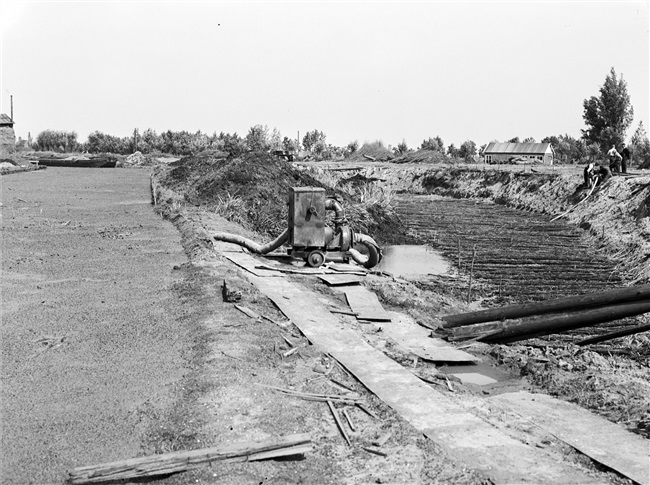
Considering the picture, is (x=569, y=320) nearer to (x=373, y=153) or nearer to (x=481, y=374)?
(x=481, y=374)

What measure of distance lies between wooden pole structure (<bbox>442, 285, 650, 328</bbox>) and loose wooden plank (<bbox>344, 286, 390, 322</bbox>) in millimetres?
A: 1286

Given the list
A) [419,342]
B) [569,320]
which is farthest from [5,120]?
[569,320]

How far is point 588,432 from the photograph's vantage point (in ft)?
24.0

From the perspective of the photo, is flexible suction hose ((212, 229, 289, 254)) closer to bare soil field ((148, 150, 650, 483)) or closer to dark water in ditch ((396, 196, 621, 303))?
bare soil field ((148, 150, 650, 483))

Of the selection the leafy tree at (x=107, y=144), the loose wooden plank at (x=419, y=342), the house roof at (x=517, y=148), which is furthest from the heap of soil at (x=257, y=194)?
the leafy tree at (x=107, y=144)

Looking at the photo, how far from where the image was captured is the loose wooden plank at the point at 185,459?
5.70 metres

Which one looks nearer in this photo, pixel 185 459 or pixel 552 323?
pixel 185 459

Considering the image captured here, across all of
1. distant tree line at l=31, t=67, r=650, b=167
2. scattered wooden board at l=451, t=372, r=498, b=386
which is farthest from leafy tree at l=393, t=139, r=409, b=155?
scattered wooden board at l=451, t=372, r=498, b=386

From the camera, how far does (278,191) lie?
28.9 metres

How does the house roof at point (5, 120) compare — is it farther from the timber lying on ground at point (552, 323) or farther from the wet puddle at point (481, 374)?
the wet puddle at point (481, 374)

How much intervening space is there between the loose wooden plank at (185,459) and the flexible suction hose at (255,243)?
9.82 metres

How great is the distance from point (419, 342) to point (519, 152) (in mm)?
60827

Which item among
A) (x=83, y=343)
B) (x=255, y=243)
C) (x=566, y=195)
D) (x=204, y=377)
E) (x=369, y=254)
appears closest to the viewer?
(x=204, y=377)

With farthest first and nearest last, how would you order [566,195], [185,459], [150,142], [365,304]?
[150,142] < [566,195] < [365,304] < [185,459]
